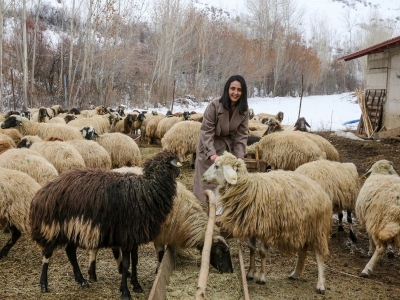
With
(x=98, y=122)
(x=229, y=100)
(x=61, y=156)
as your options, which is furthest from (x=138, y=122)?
(x=229, y=100)

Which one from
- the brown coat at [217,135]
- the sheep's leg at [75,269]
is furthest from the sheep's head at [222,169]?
the sheep's leg at [75,269]

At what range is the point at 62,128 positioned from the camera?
36.2ft

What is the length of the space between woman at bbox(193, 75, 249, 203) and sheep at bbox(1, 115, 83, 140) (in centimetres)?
547

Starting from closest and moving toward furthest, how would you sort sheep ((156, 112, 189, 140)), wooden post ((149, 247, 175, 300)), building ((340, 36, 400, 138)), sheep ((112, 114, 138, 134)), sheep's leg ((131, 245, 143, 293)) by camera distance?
wooden post ((149, 247, 175, 300)), sheep's leg ((131, 245, 143, 293)), building ((340, 36, 400, 138)), sheep ((156, 112, 189, 140)), sheep ((112, 114, 138, 134))

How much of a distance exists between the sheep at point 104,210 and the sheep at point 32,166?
2.20 m

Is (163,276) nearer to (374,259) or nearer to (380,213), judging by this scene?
(374,259)

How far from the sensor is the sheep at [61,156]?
300 inches

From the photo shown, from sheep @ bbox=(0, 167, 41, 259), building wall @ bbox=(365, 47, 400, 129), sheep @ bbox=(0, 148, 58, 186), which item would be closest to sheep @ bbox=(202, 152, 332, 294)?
sheep @ bbox=(0, 167, 41, 259)

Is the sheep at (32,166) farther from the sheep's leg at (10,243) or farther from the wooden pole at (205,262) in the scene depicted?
the wooden pole at (205,262)

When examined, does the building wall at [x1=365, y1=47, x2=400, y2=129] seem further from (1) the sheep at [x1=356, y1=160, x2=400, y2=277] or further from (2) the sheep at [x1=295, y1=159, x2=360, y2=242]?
(1) the sheep at [x1=356, y1=160, x2=400, y2=277]

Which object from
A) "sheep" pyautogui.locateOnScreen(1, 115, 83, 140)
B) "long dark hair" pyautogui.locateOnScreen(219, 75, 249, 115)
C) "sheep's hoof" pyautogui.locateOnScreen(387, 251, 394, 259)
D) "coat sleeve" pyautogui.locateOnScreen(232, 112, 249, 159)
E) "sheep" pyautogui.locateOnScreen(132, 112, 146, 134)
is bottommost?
"sheep's hoof" pyautogui.locateOnScreen(387, 251, 394, 259)

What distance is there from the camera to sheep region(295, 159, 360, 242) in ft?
22.1

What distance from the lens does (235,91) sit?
5.62m

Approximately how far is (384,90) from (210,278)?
12847mm
